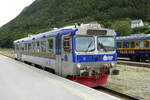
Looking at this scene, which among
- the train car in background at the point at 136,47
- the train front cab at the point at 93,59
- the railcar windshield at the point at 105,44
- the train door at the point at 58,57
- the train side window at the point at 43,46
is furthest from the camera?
the train car in background at the point at 136,47

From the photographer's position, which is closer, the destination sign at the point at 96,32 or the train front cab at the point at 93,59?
the train front cab at the point at 93,59

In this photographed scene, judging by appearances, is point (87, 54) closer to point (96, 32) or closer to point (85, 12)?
point (96, 32)

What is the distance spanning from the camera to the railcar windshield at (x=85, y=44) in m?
9.40

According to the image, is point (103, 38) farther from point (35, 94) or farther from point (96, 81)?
point (35, 94)

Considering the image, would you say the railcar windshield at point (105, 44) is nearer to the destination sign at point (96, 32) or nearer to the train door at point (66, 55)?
the destination sign at point (96, 32)

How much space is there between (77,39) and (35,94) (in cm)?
320

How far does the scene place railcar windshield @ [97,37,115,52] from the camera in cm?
991

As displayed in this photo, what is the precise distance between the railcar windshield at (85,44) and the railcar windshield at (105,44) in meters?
0.36

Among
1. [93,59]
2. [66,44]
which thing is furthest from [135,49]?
[66,44]

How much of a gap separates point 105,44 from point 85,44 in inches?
44.6

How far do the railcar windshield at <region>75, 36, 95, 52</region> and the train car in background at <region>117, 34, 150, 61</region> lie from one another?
1444 centimetres

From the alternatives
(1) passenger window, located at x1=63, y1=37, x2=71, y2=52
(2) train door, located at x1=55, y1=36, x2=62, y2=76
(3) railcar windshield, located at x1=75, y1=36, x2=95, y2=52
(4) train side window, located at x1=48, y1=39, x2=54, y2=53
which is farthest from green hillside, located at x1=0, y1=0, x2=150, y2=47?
(3) railcar windshield, located at x1=75, y1=36, x2=95, y2=52

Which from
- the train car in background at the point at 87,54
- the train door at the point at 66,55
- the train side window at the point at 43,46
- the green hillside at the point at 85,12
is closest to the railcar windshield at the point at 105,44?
the train car in background at the point at 87,54

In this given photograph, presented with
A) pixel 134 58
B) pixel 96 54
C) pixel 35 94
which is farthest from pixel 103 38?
pixel 134 58
